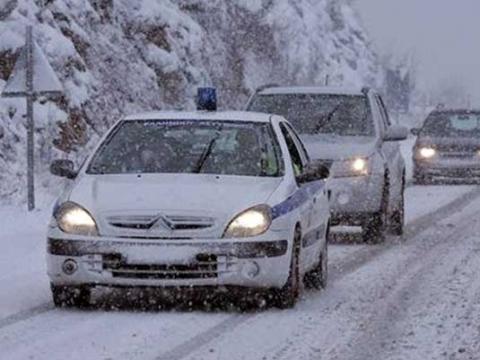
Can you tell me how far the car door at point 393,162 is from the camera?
60.8 ft

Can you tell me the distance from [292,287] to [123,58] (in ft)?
82.2

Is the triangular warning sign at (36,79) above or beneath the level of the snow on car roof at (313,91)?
above

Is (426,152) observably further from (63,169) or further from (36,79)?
(63,169)

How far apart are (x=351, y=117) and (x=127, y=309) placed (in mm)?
7936

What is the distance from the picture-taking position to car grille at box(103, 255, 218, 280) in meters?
10.6

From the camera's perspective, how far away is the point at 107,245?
34.8 feet

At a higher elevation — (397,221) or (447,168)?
(397,221)

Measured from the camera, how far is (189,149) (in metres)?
12.0

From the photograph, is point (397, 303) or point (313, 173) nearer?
point (397, 303)

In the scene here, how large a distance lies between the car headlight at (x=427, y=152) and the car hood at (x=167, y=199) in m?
20.3

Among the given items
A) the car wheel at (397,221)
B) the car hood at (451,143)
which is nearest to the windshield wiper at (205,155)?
the car wheel at (397,221)

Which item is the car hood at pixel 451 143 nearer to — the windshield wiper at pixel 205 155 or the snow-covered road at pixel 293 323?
the snow-covered road at pixel 293 323

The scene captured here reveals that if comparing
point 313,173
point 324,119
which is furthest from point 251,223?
point 324,119

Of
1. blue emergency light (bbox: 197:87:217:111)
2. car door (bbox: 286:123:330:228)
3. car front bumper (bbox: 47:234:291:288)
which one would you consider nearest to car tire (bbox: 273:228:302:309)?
car front bumper (bbox: 47:234:291:288)
